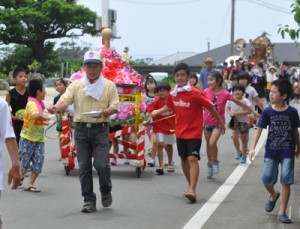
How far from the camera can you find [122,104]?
38.8ft

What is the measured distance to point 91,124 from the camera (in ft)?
29.4

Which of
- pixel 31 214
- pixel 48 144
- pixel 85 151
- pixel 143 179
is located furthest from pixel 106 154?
pixel 48 144

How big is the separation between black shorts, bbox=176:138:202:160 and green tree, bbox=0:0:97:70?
3788 centimetres

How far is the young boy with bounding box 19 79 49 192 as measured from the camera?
10.3m

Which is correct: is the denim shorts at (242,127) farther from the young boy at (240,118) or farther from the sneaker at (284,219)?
the sneaker at (284,219)

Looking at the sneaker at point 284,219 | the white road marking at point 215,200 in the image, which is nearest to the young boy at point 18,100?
the white road marking at point 215,200

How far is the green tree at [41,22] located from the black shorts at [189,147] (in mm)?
37877

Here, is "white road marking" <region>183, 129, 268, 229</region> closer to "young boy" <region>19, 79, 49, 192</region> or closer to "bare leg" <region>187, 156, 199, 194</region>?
"bare leg" <region>187, 156, 199, 194</region>

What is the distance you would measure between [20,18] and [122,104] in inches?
1486

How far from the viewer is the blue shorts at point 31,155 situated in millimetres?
10320

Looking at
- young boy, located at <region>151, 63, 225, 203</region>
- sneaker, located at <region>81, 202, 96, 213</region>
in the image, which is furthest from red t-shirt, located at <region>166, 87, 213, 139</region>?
sneaker, located at <region>81, 202, 96, 213</region>

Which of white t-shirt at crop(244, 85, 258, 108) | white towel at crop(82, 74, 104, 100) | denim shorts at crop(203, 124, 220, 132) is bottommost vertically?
denim shorts at crop(203, 124, 220, 132)

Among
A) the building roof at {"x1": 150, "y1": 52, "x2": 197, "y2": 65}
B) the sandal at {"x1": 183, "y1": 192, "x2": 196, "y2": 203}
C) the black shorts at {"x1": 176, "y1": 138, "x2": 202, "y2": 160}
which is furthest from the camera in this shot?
the building roof at {"x1": 150, "y1": 52, "x2": 197, "y2": 65}

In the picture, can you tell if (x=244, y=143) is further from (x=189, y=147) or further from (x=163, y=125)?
(x=189, y=147)
